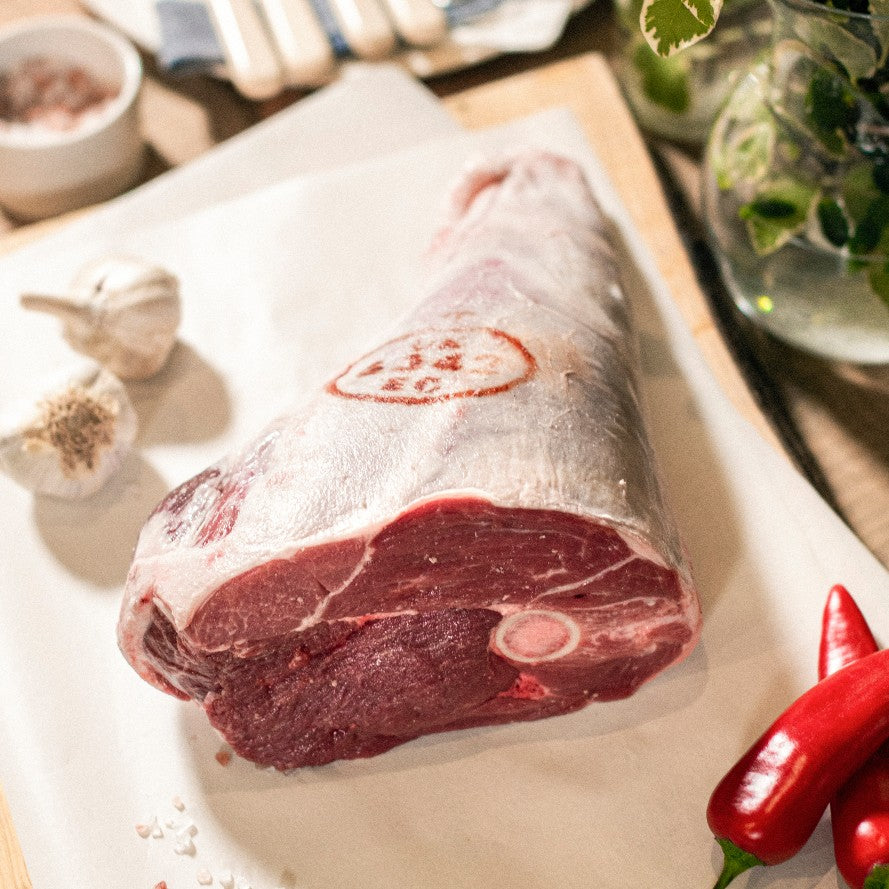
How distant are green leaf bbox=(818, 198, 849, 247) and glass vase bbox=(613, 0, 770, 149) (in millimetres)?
681

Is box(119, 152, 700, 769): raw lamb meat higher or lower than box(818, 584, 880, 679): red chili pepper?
higher

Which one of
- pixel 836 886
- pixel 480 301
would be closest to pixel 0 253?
pixel 480 301

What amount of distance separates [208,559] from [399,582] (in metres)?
0.28

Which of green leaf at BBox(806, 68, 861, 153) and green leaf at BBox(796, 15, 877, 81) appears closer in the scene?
green leaf at BBox(796, 15, 877, 81)

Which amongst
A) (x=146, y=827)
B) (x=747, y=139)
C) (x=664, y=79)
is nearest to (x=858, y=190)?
(x=747, y=139)

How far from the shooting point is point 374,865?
1564 mm

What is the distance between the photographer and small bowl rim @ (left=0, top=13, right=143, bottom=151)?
8.11 ft

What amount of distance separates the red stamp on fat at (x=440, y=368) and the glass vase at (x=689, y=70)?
1.17 metres

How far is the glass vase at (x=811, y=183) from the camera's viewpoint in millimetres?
1623

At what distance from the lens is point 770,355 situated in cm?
226

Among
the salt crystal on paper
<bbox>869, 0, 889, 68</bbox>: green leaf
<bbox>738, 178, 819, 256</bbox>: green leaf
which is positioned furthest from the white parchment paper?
<bbox>869, 0, 889, 68</bbox>: green leaf

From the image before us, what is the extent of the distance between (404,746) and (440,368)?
24.8 inches

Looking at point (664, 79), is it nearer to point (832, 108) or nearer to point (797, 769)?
point (832, 108)

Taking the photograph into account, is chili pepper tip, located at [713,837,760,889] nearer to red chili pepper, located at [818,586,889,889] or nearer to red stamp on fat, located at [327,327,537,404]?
red chili pepper, located at [818,586,889,889]
